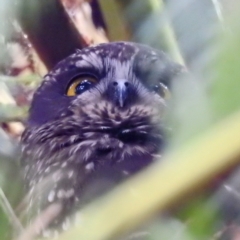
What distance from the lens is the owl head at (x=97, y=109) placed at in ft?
1.82

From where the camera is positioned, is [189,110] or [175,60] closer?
[189,110]

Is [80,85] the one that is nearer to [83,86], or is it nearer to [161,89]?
[83,86]

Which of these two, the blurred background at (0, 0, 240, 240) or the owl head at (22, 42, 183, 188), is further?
the owl head at (22, 42, 183, 188)

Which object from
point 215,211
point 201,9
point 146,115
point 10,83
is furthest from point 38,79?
point 215,211

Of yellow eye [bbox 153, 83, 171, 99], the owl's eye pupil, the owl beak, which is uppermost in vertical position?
the owl's eye pupil

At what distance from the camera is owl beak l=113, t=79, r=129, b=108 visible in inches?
23.1

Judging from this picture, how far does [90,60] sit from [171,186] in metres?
0.48

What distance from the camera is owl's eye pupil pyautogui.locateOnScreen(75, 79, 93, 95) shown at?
2.01 feet

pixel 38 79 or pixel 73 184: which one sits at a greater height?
pixel 38 79

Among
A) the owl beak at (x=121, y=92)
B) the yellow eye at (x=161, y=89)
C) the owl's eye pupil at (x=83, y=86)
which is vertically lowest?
the yellow eye at (x=161, y=89)

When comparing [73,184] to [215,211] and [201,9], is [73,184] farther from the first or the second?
[215,211]

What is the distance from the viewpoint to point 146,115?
59 cm

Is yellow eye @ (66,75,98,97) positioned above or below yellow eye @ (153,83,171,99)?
above

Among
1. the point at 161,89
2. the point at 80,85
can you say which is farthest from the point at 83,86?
the point at 161,89
